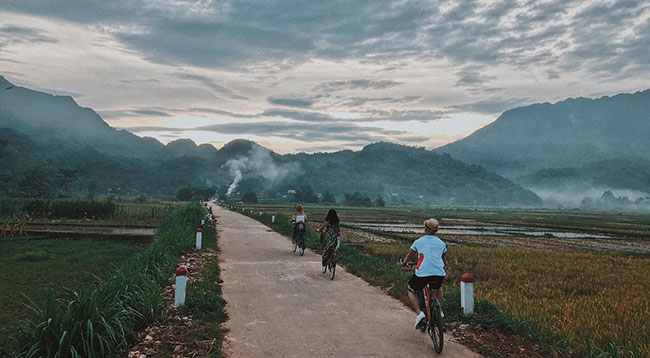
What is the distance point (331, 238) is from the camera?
12.2 meters

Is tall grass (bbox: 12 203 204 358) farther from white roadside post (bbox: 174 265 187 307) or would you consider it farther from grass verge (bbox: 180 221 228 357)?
grass verge (bbox: 180 221 228 357)

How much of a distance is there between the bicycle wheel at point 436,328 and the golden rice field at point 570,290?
2.48 meters

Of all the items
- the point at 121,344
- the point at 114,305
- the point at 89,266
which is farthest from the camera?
the point at 89,266

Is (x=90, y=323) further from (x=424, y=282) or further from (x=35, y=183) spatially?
(x=35, y=183)

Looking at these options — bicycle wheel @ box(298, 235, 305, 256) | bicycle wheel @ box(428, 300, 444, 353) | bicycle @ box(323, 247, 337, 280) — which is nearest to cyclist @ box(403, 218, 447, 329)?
bicycle wheel @ box(428, 300, 444, 353)

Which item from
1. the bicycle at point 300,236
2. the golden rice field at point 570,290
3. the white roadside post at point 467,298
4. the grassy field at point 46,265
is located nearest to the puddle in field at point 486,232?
the golden rice field at point 570,290

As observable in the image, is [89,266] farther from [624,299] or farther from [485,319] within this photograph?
[624,299]

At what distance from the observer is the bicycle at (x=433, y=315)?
20.4 ft

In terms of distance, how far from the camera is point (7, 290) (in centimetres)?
1202

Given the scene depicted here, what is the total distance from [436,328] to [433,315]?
0.22 m

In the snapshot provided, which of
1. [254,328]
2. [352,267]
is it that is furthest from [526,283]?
[254,328]

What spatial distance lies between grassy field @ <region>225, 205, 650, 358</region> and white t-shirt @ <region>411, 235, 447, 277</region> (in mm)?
2262

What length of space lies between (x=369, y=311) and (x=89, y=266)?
44.0 feet

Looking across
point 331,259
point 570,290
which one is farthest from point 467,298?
point 570,290
